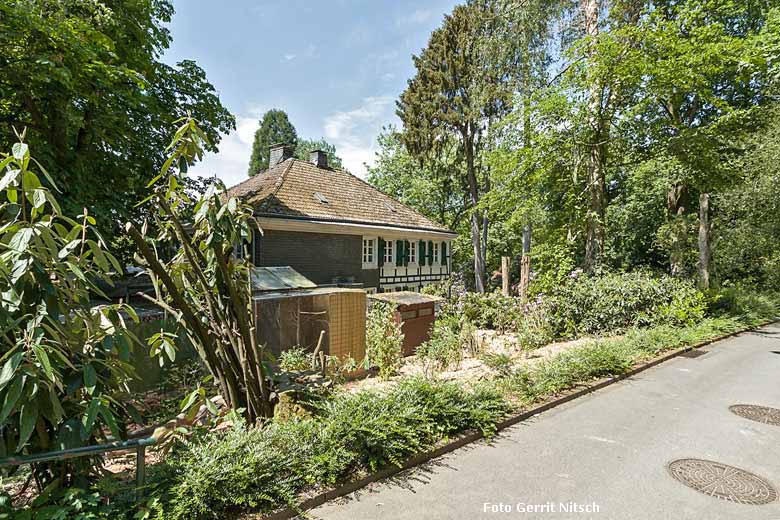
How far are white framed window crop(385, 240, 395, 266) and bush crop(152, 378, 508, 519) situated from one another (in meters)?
13.9

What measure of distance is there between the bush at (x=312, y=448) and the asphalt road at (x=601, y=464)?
0.27m

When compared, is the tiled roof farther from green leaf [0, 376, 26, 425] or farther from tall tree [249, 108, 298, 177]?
tall tree [249, 108, 298, 177]

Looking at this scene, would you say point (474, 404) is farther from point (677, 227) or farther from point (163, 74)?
point (677, 227)

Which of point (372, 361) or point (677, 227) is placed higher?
point (677, 227)

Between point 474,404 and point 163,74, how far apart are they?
1244 cm

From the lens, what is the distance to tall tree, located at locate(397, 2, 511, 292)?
66.5 ft

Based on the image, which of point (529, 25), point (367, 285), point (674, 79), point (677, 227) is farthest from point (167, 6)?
point (677, 227)

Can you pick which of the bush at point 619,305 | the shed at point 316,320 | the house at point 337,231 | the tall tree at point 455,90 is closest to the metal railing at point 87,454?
the shed at point 316,320

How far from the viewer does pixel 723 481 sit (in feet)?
12.4

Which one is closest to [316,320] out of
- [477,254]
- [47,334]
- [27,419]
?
[47,334]

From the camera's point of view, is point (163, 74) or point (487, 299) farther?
point (487, 299)

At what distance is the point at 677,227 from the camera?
1762 centimetres

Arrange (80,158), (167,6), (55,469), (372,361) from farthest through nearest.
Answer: (167,6) → (80,158) → (372,361) → (55,469)

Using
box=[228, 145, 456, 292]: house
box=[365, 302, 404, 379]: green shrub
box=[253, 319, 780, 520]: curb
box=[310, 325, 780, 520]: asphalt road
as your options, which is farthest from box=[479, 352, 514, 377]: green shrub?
box=[228, 145, 456, 292]: house
